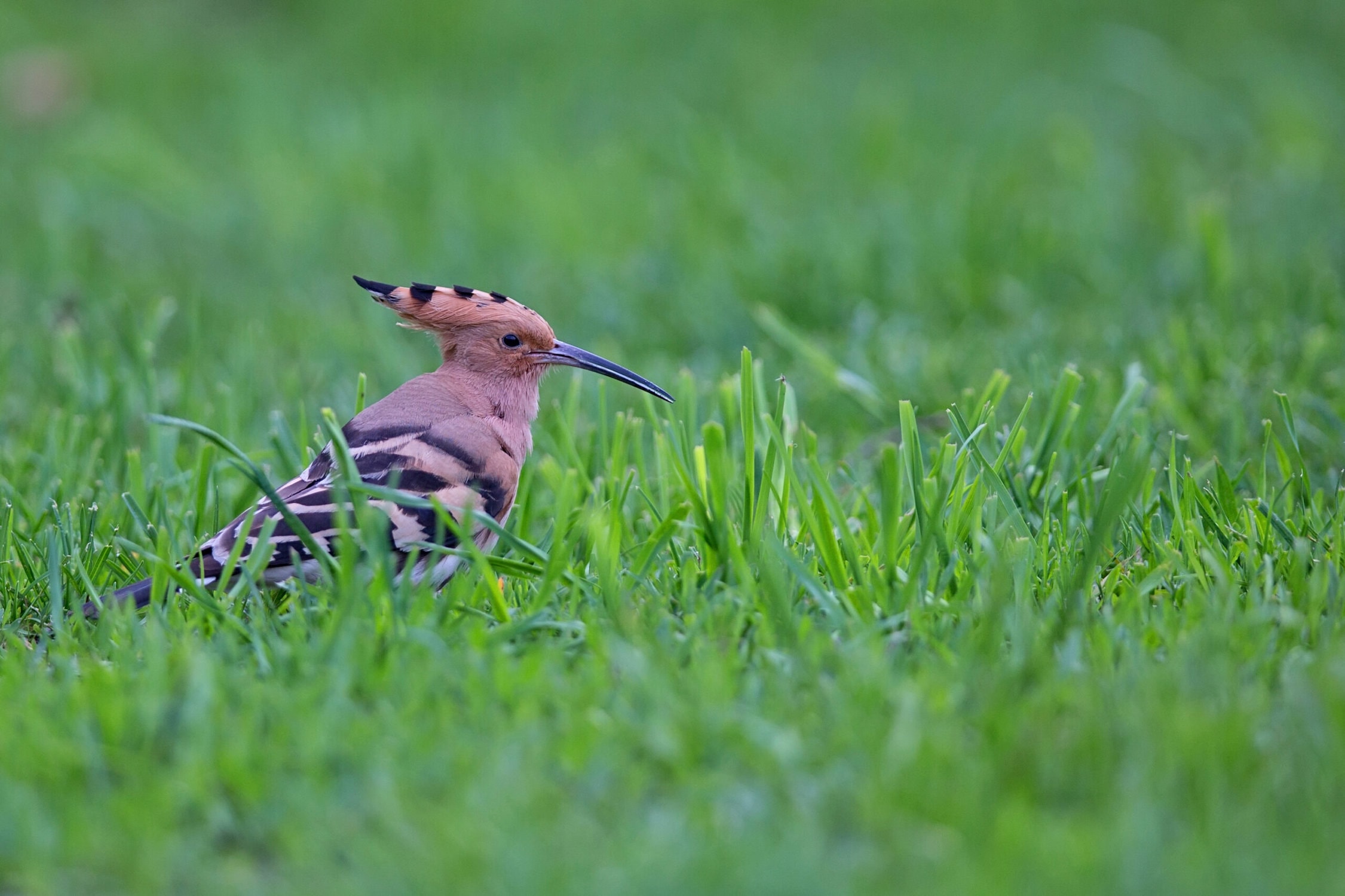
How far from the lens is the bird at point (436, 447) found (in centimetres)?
265

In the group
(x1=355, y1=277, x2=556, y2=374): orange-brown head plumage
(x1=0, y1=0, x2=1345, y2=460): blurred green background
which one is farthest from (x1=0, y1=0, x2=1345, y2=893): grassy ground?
(x1=355, y1=277, x2=556, y2=374): orange-brown head plumage

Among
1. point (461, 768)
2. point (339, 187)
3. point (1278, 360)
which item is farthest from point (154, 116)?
point (461, 768)

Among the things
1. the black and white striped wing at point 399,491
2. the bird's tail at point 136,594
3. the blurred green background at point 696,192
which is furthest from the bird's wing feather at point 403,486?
the blurred green background at point 696,192

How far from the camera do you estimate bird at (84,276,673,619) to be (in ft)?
8.71

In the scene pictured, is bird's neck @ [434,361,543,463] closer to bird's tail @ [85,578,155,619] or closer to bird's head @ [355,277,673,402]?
bird's head @ [355,277,673,402]

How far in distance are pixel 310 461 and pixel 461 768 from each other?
1400mm

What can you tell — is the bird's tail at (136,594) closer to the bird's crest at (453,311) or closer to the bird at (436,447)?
the bird at (436,447)

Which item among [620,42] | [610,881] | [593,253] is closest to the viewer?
[610,881]

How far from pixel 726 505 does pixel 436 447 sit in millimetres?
735

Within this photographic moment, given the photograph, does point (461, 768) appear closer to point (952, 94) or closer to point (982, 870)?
point (982, 870)

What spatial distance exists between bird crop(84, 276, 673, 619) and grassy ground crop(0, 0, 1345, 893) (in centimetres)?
10

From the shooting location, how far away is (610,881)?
1637 millimetres

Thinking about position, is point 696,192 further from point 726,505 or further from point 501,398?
point 726,505

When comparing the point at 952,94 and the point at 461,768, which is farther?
the point at 952,94
